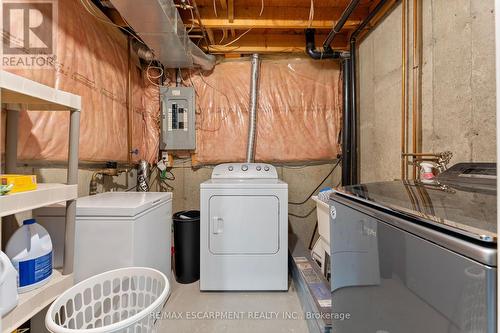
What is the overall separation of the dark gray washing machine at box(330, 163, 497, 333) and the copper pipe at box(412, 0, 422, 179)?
58cm

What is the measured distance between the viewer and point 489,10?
1095 mm

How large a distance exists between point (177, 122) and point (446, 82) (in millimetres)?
2348

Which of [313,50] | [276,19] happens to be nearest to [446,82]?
[313,50]

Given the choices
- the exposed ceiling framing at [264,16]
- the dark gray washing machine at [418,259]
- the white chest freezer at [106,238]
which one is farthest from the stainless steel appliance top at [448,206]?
the exposed ceiling framing at [264,16]

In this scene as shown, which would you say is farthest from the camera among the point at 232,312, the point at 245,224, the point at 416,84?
the point at 245,224

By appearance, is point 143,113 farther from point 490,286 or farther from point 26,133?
point 490,286

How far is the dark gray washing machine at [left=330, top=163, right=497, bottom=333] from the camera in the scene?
42 cm

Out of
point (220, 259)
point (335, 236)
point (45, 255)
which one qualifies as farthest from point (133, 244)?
point (335, 236)

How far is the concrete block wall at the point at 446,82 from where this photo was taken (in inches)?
44.1

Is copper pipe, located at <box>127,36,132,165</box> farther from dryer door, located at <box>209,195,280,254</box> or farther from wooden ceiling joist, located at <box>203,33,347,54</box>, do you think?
dryer door, located at <box>209,195,280,254</box>

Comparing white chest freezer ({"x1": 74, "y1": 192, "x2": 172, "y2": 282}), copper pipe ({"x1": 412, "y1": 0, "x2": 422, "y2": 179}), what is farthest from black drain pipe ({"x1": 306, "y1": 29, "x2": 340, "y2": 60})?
white chest freezer ({"x1": 74, "y1": 192, "x2": 172, "y2": 282})

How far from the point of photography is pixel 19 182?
815mm

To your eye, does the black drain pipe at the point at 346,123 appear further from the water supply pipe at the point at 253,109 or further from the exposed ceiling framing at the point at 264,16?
the water supply pipe at the point at 253,109

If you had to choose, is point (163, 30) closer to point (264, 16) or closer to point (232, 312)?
point (264, 16)
